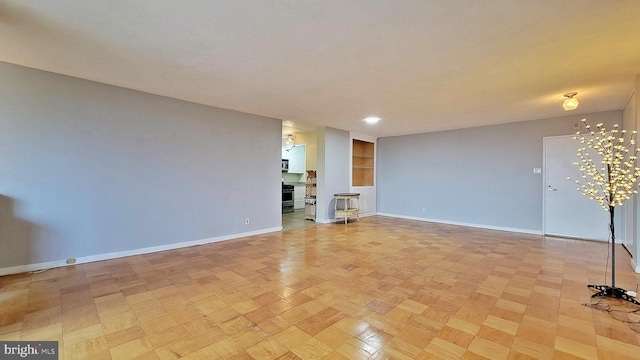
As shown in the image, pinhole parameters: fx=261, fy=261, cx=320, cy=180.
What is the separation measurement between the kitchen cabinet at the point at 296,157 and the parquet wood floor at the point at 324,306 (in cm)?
478

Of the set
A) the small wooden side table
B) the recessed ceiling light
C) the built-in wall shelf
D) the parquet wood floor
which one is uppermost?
the recessed ceiling light

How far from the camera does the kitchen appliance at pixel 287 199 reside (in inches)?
332

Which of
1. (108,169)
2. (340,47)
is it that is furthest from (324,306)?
(108,169)

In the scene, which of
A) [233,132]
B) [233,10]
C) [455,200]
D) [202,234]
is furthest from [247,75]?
[455,200]

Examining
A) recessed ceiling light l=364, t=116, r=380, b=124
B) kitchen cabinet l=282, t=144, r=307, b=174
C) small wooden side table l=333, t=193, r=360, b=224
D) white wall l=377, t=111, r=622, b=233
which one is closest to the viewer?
recessed ceiling light l=364, t=116, r=380, b=124

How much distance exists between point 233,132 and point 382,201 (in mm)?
4951

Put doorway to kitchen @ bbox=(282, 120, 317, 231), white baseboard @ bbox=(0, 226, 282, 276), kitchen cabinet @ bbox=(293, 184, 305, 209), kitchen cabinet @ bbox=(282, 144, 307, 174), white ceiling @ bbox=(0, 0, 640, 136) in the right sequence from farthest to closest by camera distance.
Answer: kitchen cabinet @ bbox=(293, 184, 305, 209) → kitchen cabinet @ bbox=(282, 144, 307, 174) → doorway to kitchen @ bbox=(282, 120, 317, 231) → white baseboard @ bbox=(0, 226, 282, 276) → white ceiling @ bbox=(0, 0, 640, 136)

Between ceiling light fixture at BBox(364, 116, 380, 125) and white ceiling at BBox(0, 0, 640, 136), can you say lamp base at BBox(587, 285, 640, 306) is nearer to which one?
white ceiling at BBox(0, 0, 640, 136)

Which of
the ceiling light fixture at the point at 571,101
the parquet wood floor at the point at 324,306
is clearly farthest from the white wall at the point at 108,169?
the ceiling light fixture at the point at 571,101

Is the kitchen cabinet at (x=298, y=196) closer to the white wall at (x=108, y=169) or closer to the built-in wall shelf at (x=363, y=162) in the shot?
the built-in wall shelf at (x=363, y=162)

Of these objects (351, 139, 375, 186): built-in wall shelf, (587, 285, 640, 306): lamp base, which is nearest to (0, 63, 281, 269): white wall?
(351, 139, 375, 186): built-in wall shelf

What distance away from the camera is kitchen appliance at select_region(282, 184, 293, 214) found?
8.45 m

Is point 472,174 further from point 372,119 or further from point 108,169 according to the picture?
point 108,169
